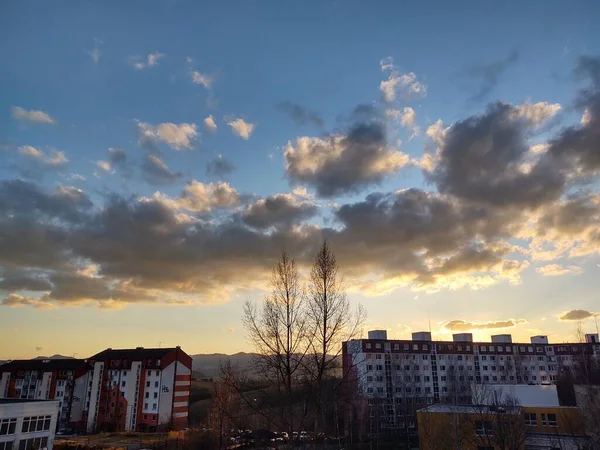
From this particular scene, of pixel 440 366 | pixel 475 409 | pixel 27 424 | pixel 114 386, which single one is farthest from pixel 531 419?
pixel 114 386

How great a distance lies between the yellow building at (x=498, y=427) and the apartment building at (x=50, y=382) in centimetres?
6385

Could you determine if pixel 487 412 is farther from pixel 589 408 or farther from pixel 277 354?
pixel 277 354

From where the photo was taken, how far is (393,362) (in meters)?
77.1

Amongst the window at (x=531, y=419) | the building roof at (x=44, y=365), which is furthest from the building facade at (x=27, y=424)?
the window at (x=531, y=419)

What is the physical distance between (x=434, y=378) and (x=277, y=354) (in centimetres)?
7535

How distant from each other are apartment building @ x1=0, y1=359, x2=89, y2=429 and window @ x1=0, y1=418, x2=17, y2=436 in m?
39.7

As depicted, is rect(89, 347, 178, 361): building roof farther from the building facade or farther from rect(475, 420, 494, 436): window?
rect(475, 420, 494, 436): window

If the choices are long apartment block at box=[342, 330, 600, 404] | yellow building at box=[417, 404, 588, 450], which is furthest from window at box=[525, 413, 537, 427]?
long apartment block at box=[342, 330, 600, 404]

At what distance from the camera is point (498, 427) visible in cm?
3234

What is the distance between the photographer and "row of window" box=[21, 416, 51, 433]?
39.0 m

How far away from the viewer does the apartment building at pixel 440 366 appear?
228ft

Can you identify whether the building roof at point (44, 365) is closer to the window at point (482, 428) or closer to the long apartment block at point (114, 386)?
the long apartment block at point (114, 386)

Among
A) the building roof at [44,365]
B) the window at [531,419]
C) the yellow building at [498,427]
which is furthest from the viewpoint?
the building roof at [44,365]

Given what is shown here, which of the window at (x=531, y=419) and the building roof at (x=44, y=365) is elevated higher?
the building roof at (x=44, y=365)
